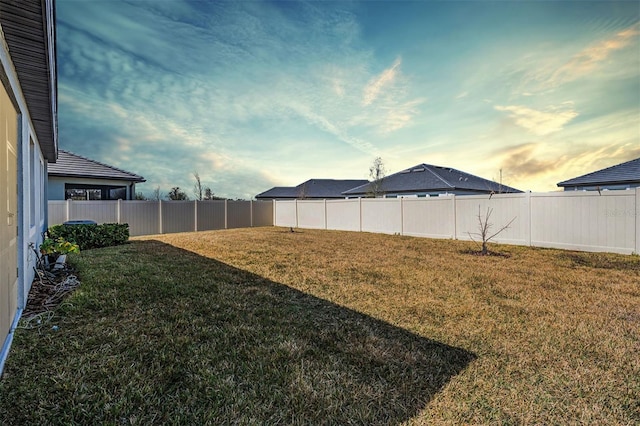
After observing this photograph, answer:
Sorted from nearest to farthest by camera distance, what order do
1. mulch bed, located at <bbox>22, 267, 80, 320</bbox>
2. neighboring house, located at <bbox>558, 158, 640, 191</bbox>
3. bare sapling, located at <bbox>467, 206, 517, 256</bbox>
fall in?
mulch bed, located at <bbox>22, 267, 80, 320</bbox> → bare sapling, located at <bbox>467, 206, 517, 256</bbox> → neighboring house, located at <bbox>558, 158, 640, 191</bbox>

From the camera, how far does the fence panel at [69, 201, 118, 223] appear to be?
1279 centimetres

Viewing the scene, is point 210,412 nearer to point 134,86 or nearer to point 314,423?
point 314,423

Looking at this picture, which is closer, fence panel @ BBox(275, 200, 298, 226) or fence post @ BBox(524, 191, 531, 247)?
fence post @ BBox(524, 191, 531, 247)

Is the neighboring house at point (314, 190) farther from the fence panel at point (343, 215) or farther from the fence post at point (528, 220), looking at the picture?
the fence post at point (528, 220)

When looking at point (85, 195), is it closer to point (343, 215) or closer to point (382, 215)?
point (343, 215)

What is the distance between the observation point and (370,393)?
86.4 inches

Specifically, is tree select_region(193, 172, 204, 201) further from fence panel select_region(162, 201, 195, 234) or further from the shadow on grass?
the shadow on grass

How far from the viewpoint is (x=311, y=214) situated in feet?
60.0

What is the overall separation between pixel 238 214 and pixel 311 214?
4651 millimetres

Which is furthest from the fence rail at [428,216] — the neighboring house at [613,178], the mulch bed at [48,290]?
the mulch bed at [48,290]

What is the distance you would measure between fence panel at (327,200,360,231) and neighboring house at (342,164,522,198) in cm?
725

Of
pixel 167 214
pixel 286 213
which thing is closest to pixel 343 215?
pixel 286 213

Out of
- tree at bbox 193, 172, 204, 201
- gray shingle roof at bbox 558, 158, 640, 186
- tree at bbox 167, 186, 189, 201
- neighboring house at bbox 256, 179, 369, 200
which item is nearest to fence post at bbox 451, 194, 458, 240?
gray shingle roof at bbox 558, 158, 640, 186

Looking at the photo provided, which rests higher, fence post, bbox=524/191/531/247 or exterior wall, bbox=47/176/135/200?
exterior wall, bbox=47/176/135/200
